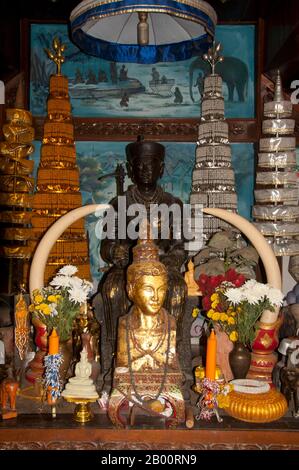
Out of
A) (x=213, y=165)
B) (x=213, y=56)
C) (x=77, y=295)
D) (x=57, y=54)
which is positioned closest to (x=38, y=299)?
(x=77, y=295)

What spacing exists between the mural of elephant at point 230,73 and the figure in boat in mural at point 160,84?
335mm

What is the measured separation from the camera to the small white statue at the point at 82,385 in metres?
3.47

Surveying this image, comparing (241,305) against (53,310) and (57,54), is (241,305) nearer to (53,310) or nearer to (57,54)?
(53,310)

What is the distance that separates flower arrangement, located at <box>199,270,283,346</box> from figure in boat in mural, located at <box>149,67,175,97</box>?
4.00 metres

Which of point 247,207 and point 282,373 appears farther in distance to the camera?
point 247,207

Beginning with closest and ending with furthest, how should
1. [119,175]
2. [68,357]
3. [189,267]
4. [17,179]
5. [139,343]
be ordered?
[139,343] → [68,357] → [189,267] → [119,175] → [17,179]

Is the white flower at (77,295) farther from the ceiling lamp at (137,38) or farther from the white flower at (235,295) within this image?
the ceiling lamp at (137,38)

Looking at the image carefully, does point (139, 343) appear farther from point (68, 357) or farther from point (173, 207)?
point (173, 207)

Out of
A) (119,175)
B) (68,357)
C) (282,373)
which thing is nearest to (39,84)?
(119,175)

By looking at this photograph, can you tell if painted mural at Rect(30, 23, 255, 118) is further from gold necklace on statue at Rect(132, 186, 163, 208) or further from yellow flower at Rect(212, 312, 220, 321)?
yellow flower at Rect(212, 312, 220, 321)

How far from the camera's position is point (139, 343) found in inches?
139

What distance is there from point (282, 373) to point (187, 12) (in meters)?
2.82

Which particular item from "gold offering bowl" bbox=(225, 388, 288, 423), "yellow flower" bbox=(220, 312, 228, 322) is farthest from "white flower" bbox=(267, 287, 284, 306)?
"gold offering bowl" bbox=(225, 388, 288, 423)

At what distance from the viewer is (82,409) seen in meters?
3.57
